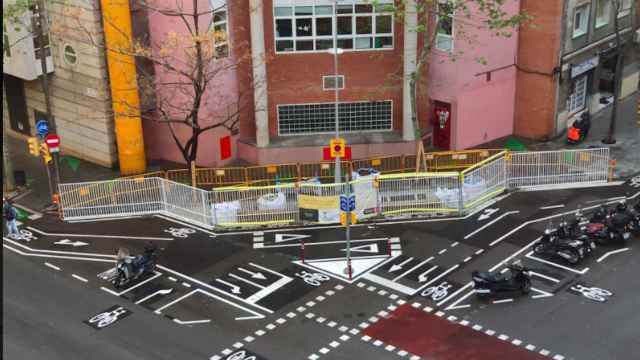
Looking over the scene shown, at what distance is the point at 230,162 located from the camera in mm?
39344

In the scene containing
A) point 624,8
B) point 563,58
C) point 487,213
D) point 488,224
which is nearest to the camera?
point 488,224

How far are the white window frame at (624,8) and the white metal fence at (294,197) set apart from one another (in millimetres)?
11280

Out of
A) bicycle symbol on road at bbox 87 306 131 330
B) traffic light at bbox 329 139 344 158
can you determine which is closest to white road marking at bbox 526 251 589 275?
traffic light at bbox 329 139 344 158

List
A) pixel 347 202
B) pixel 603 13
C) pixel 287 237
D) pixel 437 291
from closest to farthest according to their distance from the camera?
pixel 347 202
pixel 437 291
pixel 287 237
pixel 603 13

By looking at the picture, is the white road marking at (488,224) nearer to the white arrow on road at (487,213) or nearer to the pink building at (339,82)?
the white arrow on road at (487,213)

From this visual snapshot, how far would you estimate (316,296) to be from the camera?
26984 mm

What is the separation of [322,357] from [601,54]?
2589 cm

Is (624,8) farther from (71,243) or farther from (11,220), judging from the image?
(11,220)

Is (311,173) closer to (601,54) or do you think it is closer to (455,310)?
(455,310)

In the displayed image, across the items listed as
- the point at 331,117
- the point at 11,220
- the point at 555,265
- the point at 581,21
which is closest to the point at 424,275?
the point at 555,265

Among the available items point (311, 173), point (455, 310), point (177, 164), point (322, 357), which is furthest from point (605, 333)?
point (177, 164)

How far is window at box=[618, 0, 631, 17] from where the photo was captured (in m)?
42.6

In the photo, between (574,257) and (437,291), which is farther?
(574,257)

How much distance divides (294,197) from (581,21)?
17.8 metres
